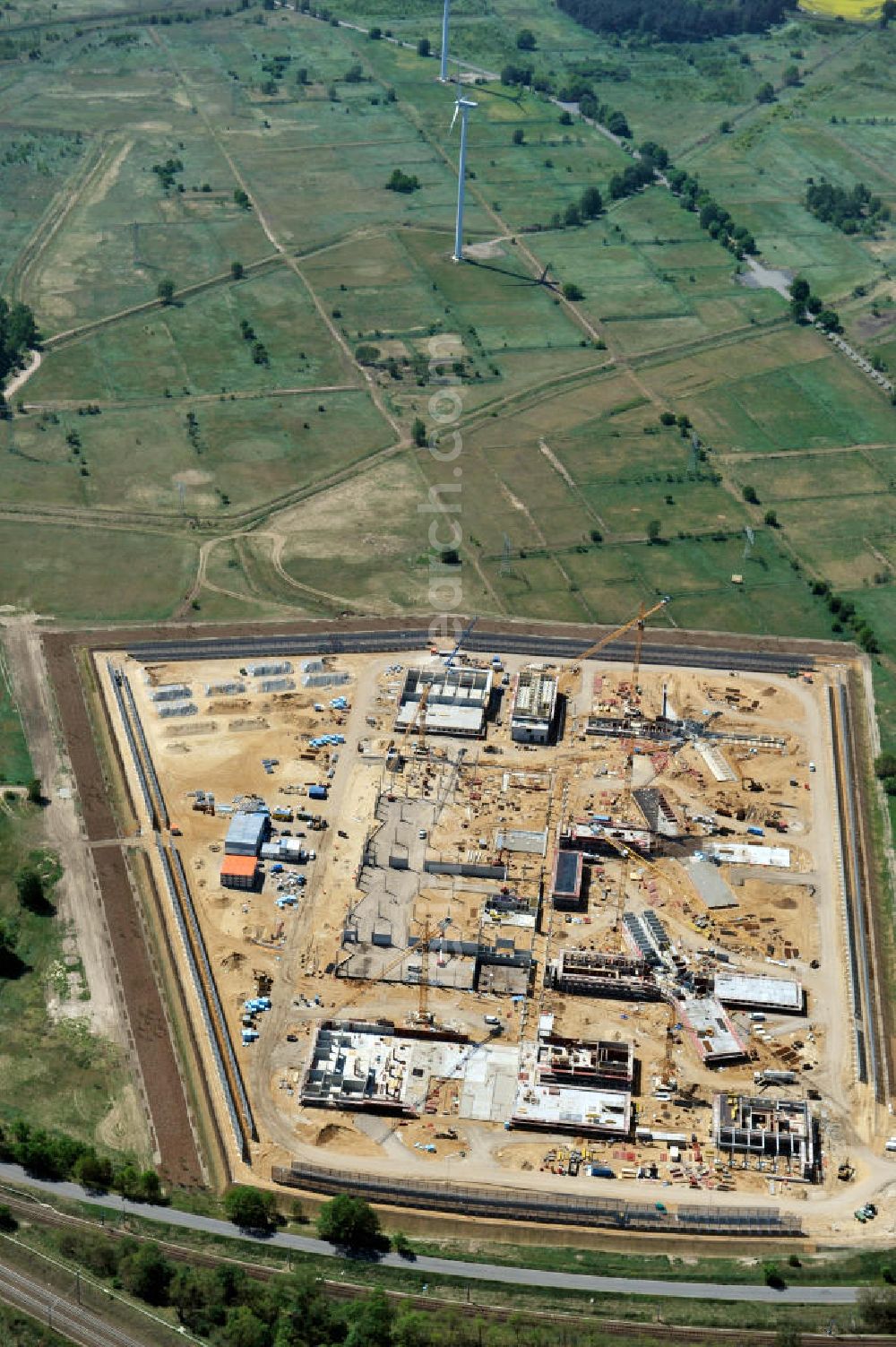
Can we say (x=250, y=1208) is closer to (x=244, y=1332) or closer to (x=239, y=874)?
(x=244, y=1332)

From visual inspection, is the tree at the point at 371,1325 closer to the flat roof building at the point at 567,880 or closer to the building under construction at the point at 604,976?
the building under construction at the point at 604,976

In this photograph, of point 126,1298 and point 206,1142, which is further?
point 206,1142

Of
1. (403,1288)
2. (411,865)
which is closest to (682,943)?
(411,865)

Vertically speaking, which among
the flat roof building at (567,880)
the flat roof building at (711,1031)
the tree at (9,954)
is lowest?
the tree at (9,954)

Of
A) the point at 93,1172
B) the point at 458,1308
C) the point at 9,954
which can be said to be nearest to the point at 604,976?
the point at 458,1308

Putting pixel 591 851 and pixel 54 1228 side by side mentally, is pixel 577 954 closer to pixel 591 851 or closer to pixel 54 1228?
pixel 591 851

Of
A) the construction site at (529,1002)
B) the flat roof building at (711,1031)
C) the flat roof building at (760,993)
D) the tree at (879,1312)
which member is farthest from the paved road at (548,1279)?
the flat roof building at (760,993)
